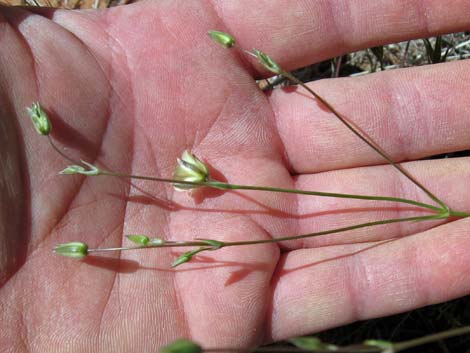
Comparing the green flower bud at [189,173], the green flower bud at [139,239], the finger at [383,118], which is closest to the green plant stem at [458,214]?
the finger at [383,118]

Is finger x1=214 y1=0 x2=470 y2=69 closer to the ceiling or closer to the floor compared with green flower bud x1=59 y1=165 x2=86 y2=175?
closer to the ceiling

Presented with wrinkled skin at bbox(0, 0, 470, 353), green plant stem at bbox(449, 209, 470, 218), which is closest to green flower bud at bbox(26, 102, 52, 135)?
wrinkled skin at bbox(0, 0, 470, 353)

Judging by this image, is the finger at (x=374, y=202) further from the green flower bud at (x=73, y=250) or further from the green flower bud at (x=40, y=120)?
the green flower bud at (x=40, y=120)

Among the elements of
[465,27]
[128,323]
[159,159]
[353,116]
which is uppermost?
[465,27]

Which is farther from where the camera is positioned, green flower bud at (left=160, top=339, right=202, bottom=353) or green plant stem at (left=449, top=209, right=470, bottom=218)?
green plant stem at (left=449, top=209, right=470, bottom=218)

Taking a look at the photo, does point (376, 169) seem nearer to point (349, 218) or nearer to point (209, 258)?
point (349, 218)

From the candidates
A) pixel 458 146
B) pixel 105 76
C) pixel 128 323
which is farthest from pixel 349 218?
pixel 105 76

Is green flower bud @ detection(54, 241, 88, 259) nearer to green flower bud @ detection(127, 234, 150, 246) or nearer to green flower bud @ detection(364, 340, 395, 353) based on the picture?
green flower bud @ detection(127, 234, 150, 246)
